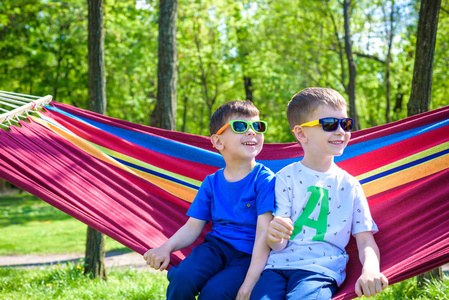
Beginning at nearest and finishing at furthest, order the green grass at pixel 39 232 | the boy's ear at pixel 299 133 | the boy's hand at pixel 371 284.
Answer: the boy's hand at pixel 371 284, the boy's ear at pixel 299 133, the green grass at pixel 39 232

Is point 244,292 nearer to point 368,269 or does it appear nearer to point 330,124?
point 368,269

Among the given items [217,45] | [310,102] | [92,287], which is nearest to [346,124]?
[310,102]

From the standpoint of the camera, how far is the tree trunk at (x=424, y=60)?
3.41 m

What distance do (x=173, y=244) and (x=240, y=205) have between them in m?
0.39

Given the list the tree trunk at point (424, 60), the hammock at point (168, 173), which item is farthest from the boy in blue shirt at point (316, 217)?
the tree trunk at point (424, 60)

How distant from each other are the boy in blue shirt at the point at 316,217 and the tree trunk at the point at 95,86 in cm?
267

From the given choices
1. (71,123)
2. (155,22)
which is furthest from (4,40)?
(71,123)

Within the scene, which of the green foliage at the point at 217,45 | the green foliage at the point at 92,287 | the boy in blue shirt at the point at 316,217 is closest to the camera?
the boy in blue shirt at the point at 316,217

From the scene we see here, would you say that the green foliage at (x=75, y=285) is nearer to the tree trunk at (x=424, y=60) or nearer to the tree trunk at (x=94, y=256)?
the tree trunk at (x=94, y=256)

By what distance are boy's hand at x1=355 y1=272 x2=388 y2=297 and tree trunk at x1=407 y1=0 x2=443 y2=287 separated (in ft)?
6.30

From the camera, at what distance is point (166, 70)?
4.57m

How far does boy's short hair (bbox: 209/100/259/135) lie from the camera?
2.24 metres

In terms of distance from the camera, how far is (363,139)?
268 centimetres

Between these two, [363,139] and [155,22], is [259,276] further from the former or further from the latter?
[155,22]
